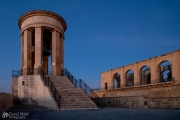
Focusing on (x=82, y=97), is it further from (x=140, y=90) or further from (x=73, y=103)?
(x=140, y=90)

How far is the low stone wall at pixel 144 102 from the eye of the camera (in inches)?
493

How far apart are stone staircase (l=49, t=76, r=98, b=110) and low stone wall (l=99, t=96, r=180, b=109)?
289 centimetres

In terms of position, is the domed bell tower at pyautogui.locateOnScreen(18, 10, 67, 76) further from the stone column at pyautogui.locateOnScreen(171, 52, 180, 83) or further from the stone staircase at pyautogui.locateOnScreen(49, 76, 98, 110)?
the stone column at pyautogui.locateOnScreen(171, 52, 180, 83)

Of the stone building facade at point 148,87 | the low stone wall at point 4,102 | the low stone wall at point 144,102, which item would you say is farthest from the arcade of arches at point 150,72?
the low stone wall at point 4,102

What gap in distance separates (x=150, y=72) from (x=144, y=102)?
24.6 m

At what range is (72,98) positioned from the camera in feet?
44.3

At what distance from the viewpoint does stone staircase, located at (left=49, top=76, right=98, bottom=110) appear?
12.3 metres

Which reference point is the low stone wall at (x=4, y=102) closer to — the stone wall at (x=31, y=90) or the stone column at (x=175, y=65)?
the stone wall at (x=31, y=90)

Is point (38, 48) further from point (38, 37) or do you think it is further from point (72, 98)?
point (72, 98)

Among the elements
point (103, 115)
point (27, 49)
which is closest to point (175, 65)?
point (27, 49)

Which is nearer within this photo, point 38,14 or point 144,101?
point 144,101

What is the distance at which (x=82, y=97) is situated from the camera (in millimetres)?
14070

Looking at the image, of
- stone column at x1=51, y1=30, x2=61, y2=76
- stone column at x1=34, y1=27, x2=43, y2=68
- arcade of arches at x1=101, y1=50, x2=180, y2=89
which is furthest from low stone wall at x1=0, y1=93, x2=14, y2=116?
arcade of arches at x1=101, y1=50, x2=180, y2=89

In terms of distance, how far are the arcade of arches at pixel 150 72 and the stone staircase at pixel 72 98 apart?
19.8 metres
